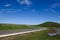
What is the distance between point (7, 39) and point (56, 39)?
16967 mm

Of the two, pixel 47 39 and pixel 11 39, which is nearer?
pixel 11 39

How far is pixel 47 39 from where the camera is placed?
29.5 metres

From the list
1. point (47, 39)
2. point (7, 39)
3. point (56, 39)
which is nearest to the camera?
point (7, 39)

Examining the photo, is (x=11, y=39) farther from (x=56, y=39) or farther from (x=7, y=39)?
(x=56, y=39)

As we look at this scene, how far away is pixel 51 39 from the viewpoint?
97.9 feet

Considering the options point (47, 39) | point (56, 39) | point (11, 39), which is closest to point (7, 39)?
point (11, 39)

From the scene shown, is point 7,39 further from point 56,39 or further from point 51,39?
point 56,39

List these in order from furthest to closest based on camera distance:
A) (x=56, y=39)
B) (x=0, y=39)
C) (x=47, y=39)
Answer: (x=56, y=39)
(x=47, y=39)
(x=0, y=39)

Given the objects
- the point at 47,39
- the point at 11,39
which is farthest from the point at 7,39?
the point at 47,39

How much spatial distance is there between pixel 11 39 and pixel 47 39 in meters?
13.4

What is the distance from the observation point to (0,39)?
1564 cm

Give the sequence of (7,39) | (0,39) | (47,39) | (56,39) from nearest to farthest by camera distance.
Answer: (0,39) → (7,39) → (47,39) → (56,39)

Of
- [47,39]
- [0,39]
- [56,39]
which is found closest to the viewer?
[0,39]

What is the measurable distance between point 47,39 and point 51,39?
917 millimetres
